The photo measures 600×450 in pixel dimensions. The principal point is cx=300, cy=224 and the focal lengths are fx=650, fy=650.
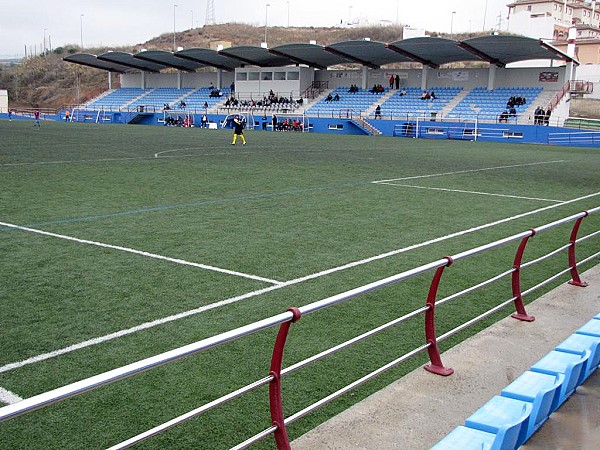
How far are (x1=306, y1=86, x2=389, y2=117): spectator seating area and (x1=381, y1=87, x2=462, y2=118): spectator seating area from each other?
1.82 m

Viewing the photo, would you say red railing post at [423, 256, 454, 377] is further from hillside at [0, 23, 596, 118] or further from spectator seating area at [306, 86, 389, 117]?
hillside at [0, 23, 596, 118]

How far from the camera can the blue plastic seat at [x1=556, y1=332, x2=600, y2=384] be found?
211 inches

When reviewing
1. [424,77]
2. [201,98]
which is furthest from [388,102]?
[201,98]

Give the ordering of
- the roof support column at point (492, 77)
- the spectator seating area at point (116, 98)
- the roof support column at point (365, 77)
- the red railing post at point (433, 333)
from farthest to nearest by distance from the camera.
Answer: the spectator seating area at point (116, 98) → the roof support column at point (365, 77) → the roof support column at point (492, 77) → the red railing post at point (433, 333)

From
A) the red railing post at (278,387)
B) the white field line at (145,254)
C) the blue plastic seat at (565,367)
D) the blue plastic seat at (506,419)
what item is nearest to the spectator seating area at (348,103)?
the white field line at (145,254)

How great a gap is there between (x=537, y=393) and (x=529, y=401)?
0.55 ft

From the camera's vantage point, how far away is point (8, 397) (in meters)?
4.91

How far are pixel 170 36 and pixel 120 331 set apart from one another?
16161cm

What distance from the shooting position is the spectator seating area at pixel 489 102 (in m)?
51.9

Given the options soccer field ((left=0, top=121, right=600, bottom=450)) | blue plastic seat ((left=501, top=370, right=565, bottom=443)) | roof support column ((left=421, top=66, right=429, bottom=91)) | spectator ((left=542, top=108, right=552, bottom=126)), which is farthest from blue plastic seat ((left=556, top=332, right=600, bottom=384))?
roof support column ((left=421, top=66, right=429, bottom=91))

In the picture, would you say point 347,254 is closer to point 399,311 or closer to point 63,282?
point 399,311

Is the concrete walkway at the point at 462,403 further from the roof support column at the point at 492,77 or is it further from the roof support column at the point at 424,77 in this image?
A: the roof support column at the point at 424,77

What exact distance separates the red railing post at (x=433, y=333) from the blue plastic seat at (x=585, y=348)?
103 centimetres

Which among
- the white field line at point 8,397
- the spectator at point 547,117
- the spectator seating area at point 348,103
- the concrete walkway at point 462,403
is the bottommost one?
the white field line at point 8,397
